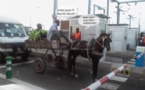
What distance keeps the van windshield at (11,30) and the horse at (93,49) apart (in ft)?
15.3

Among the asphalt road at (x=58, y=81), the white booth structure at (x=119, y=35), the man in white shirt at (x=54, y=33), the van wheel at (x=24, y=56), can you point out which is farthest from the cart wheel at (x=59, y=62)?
the white booth structure at (x=119, y=35)

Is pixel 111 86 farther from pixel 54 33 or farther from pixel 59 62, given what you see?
pixel 59 62

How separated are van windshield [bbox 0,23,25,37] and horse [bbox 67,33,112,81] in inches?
184

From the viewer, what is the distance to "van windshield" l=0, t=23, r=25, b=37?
12336 mm

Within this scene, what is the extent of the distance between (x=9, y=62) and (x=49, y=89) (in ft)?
5.64

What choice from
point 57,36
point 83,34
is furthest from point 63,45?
point 83,34

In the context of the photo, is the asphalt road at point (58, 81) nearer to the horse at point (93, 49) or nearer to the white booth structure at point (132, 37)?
the horse at point (93, 49)

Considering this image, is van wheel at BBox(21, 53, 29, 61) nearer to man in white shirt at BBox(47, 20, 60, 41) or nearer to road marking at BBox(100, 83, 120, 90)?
man in white shirt at BBox(47, 20, 60, 41)

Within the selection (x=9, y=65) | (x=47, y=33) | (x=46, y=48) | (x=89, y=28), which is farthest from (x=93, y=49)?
(x=89, y=28)

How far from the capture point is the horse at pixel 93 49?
26.7 ft

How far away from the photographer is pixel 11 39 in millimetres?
12000

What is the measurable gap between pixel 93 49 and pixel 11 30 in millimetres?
6190

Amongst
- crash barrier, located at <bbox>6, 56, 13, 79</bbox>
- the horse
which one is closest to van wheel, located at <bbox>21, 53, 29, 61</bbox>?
the horse

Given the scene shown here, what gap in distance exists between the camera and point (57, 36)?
30.3 ft
